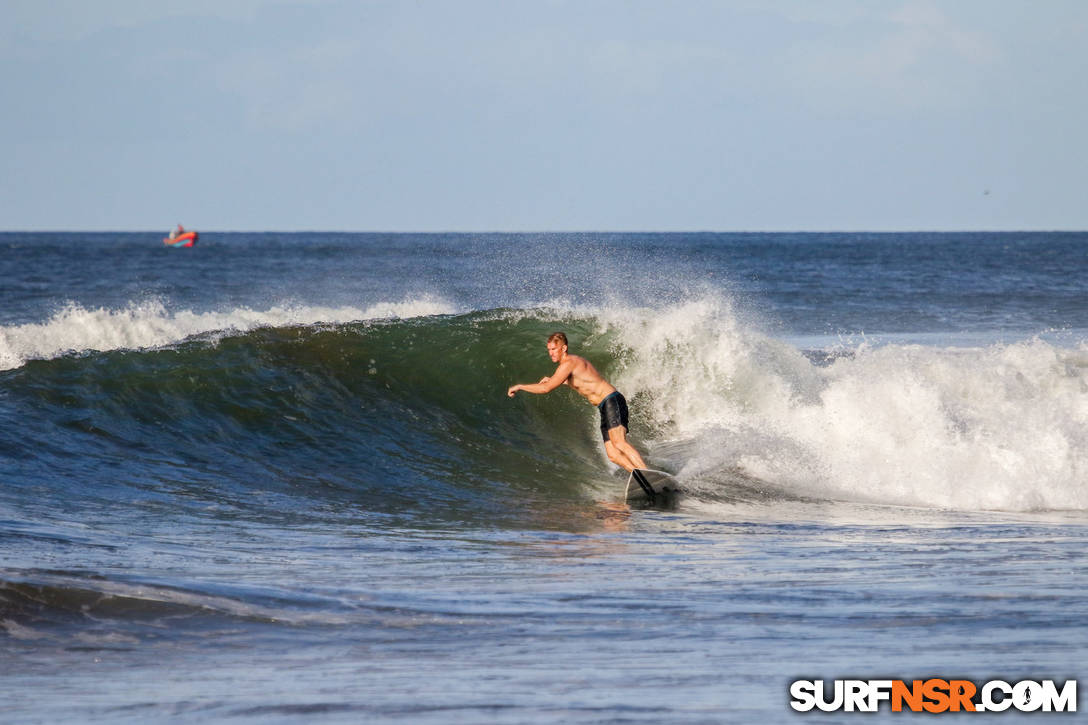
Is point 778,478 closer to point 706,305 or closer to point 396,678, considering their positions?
point 706,305

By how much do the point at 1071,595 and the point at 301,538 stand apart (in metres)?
4.90

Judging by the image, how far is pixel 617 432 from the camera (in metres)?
10.7

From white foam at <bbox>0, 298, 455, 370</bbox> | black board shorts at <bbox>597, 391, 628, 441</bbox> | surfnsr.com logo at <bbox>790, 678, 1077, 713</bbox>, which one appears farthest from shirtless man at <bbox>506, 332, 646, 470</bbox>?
surfnsr.com logo at <bbox>790, 678, 1077, 713</bbox>

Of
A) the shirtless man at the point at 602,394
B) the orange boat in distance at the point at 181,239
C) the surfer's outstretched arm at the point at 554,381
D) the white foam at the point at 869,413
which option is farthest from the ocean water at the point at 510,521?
the orange boat in distance at the point at 181,239

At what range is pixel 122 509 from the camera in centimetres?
873

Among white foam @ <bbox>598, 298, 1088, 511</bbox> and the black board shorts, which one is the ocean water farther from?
the black board shorts

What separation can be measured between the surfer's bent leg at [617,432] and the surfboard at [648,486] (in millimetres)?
214

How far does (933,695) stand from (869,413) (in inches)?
303

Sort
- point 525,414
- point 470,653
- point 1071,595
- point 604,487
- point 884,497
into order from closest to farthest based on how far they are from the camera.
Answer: point 470,653, point 1071,595, point 884,497, point 604,487, point 525,414

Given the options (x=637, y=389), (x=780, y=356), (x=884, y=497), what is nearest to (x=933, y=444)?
(x=884, y=497)

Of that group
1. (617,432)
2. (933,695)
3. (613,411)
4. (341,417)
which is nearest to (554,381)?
(613,411)

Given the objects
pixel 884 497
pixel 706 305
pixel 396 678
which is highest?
pixel 706 305

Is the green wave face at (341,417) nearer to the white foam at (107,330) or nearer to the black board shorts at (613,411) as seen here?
the black board shorts at (613,411)

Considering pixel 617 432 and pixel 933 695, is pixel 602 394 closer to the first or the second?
pixel 617 432
